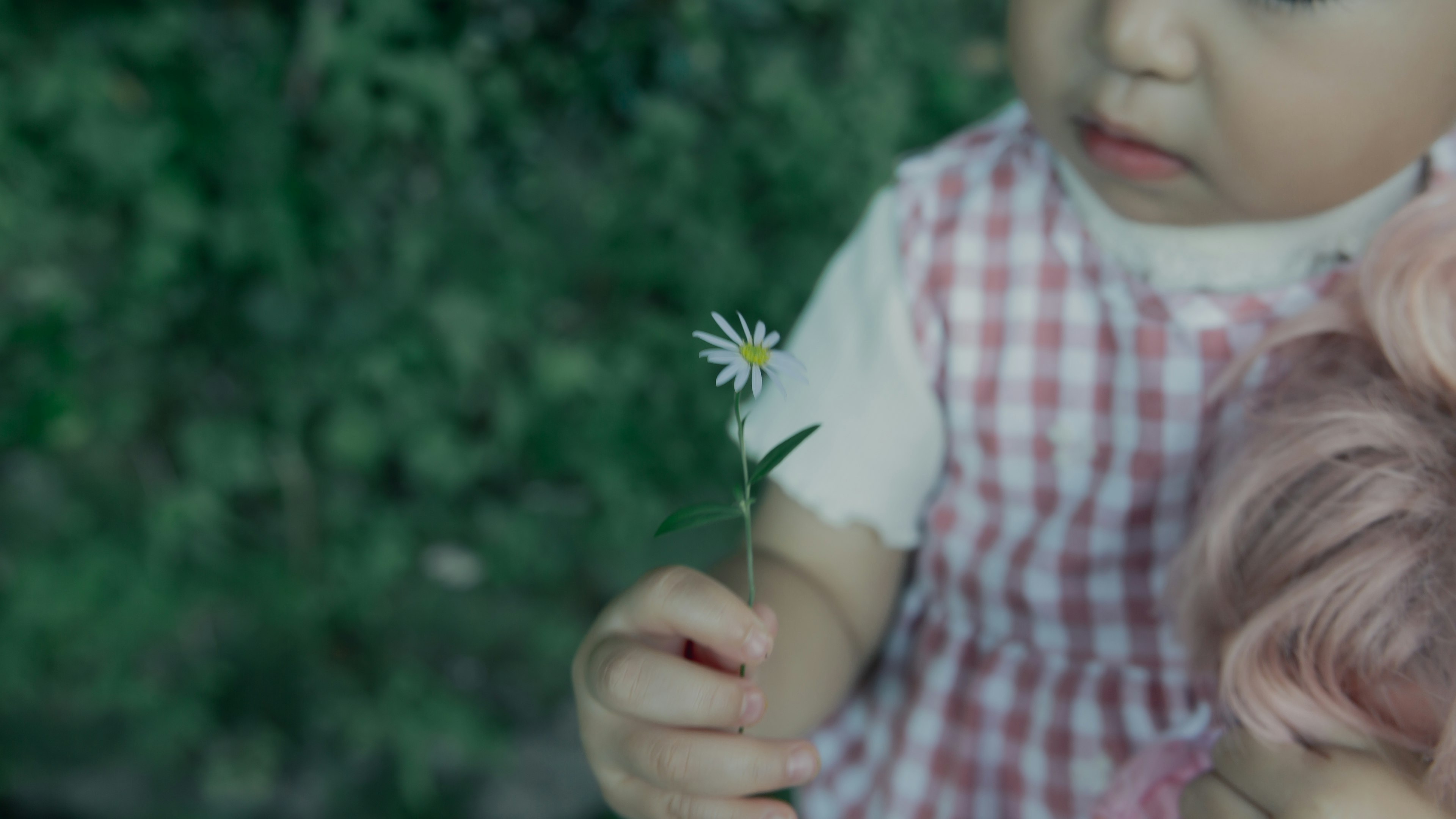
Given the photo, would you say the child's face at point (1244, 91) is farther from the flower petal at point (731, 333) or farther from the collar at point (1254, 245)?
the flower petal at point (731, 333)

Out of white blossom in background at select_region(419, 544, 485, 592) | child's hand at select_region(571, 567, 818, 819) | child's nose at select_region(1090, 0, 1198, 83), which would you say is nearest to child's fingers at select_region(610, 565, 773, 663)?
child's hand at select_region(571, 567, 818, 819)

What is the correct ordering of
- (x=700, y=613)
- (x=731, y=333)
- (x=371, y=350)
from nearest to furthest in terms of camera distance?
(x=731, y=333) < (x=700, y=613) < (x=371, y=350)

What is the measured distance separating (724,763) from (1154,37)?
1.59 ft

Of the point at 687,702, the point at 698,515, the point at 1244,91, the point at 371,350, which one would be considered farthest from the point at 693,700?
the point at 371,350

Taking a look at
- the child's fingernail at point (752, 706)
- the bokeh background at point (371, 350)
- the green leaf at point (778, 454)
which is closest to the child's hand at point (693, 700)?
the child's fingernail at point (752, 706)

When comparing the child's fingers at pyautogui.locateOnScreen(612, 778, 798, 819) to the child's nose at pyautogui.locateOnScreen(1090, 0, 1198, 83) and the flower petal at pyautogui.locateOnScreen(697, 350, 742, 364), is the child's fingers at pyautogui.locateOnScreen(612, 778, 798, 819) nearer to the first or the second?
the flower petal at pyautogui.locateOnScreen(697, 350, 742, 364)

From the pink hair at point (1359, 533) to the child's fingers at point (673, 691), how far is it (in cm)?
32

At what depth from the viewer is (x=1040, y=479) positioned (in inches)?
35.1

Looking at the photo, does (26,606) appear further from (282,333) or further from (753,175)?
(753,175)

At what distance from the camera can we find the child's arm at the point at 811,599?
0.81 meters

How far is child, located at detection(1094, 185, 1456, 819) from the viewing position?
1.98 ft

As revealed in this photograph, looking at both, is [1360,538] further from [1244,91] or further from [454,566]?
[454,566]

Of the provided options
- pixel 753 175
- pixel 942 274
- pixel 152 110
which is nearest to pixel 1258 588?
pixel 942 274

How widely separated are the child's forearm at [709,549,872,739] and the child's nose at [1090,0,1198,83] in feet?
1.48
